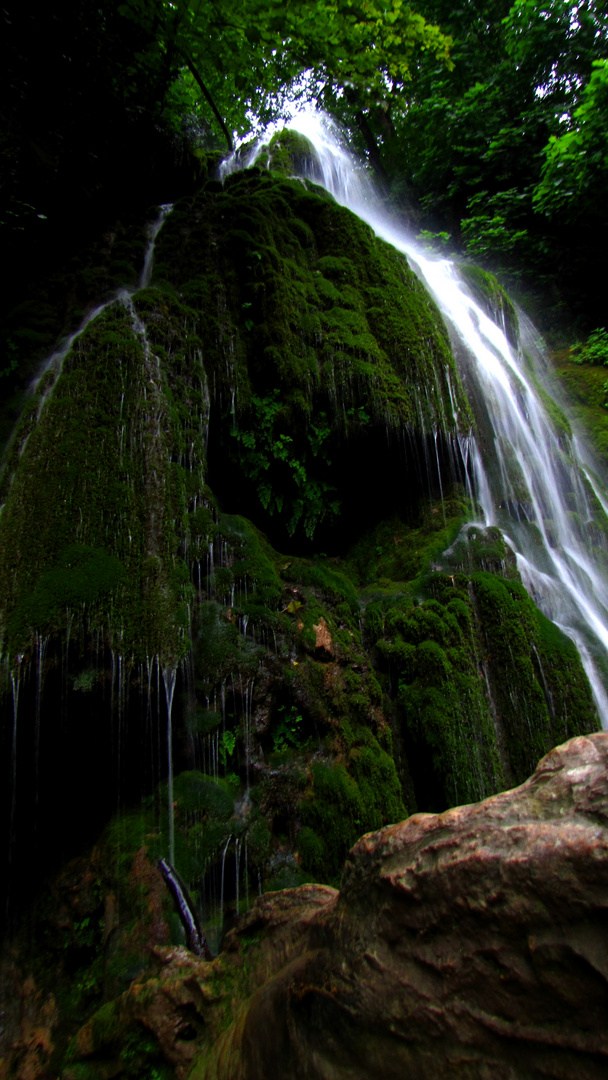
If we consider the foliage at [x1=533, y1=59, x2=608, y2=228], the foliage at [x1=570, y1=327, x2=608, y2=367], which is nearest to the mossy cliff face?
the foliage at [x1=533, y1=59, x2=608, y2=228]

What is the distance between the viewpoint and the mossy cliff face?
3682mm

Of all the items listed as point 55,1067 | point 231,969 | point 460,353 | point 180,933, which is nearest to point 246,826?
point 180,933

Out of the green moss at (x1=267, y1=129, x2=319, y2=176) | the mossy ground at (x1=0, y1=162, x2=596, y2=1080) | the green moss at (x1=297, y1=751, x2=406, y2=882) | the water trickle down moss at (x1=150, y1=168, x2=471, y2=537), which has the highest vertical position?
the green moss at (x1=267, y1=129, x2=319, y2=176)

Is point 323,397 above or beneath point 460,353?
beneath

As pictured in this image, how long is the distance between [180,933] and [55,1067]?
824 mm

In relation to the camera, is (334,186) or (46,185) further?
(334,186)

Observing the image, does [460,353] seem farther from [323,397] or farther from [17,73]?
[17,73]

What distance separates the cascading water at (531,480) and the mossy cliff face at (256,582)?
1.66 ft

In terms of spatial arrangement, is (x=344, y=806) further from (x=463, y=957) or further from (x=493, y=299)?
(x=493, y=299)

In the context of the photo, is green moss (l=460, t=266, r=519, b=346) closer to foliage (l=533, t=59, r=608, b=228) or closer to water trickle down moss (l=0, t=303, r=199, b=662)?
foliage (l=533, t=59, r=608, b=228)

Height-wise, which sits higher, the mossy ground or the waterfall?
the waterfall

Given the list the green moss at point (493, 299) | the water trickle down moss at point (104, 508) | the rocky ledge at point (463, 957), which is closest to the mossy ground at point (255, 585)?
the water trickle down moss at point (104, 508)

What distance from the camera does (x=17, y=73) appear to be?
20.6 ft

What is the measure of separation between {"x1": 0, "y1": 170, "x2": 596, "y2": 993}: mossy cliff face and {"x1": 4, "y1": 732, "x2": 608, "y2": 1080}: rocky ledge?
2006 mm
